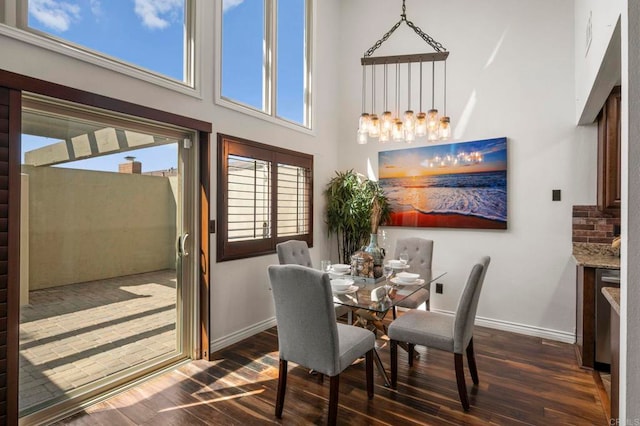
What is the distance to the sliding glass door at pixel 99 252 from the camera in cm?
219

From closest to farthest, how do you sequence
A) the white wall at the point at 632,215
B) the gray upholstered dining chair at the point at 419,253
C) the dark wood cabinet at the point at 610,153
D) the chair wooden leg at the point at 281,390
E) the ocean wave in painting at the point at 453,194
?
the white wall at the point at 632,215 < the chair wooden leg at the point at 281,390 < the dark wood cabinet at the point at 610,153 < the gray upholstered dining chair at the point at 419,253 < the ocean wave in painting at the point at 453,194

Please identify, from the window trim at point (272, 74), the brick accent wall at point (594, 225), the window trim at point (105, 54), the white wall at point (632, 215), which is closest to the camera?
the white wall at point (632, 215)

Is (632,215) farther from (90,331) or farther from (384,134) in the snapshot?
(90,331)

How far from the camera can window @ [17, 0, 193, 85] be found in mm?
2209

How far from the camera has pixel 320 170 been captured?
468 centimetres

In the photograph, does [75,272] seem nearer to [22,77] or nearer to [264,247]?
[22,77]

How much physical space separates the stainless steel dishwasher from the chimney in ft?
12.8

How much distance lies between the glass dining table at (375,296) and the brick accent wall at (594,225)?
5.74ft

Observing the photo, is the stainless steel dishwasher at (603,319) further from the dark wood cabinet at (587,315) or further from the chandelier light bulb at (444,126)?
the chandelier light bulb at (444,126)

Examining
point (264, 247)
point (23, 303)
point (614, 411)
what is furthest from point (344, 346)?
point (23, 303)

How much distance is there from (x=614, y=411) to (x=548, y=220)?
7.15 ft

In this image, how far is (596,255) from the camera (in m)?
3.27

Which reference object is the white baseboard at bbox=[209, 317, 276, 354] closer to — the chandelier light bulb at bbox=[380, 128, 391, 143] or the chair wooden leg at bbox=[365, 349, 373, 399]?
the chair wooden leg at bbox=[365, 349, 373, 399]

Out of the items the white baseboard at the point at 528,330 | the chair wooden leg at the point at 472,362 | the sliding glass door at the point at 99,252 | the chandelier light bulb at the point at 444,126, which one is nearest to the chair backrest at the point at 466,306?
the chair wooden leg at the point at 472,362
